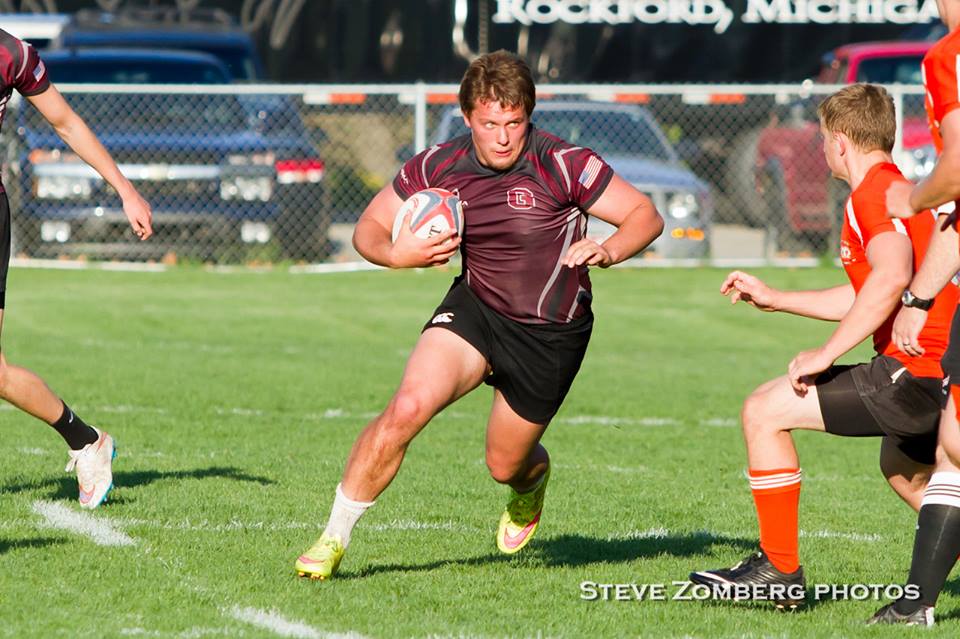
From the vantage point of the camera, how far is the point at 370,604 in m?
5.71

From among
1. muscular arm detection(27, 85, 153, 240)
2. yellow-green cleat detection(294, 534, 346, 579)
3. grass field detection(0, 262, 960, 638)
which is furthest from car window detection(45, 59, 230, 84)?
yellow-green cleat detection(294, 534, 346, 579)

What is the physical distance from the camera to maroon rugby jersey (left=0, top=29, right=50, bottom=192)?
671 centimetres

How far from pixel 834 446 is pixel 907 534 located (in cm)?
281

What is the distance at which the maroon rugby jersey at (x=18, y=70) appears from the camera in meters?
6.71

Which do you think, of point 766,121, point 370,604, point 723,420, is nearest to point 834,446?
point 723,420

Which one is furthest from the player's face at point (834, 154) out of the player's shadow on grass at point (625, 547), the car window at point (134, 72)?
the car window at point (134, 72)

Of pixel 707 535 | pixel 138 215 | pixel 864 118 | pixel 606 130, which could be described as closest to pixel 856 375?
pixel 864 118

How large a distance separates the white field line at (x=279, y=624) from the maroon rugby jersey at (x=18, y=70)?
226cm

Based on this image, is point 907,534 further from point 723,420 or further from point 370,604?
point 723,420

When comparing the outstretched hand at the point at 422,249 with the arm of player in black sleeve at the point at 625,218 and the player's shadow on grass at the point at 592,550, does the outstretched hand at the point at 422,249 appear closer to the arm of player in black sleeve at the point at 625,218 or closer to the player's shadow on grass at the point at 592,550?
the arm of player in black sleeve at the point at 625,218

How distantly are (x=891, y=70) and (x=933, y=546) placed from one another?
50.9 feet

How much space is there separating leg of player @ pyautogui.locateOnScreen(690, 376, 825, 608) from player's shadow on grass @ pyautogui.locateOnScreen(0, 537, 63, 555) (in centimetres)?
254

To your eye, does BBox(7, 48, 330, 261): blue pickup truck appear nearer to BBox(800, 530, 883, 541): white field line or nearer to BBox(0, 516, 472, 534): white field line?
BBox(0, 516, 472, 534): white field line

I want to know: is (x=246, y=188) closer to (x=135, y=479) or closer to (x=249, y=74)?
(x=249, y=74)
